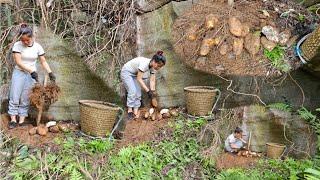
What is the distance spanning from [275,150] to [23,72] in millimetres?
3480

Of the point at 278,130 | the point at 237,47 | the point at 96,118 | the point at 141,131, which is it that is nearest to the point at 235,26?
the point at 237,47

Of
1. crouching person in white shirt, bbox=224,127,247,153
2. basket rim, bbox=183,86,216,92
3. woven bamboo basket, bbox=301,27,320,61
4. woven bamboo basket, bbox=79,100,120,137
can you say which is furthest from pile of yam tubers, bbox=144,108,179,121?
woven bamboo basket, bbox=301,27,320,61

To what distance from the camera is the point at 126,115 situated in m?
5.99

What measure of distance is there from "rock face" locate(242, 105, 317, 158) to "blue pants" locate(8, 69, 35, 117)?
297cm

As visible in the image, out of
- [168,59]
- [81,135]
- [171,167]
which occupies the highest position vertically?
[168,59]

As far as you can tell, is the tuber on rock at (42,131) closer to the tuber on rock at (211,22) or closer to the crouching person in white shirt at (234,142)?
the crouching person in white shirt at (234,142)

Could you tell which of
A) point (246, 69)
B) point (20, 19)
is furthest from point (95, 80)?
point (246, 69)

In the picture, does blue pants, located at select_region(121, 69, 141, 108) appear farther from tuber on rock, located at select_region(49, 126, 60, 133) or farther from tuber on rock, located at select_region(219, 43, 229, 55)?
tuber on rock, located at select_region(219, 43, 229, 55)

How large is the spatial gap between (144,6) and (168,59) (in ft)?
3.07

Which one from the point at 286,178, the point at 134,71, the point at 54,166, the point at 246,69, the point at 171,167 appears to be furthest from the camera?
the point at 246,69

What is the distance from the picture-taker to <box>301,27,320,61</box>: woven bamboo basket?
5445 millimetres

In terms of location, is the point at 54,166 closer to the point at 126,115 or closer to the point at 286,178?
the point at 126,115

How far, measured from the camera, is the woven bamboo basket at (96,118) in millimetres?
5281

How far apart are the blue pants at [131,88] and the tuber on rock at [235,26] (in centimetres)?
170
